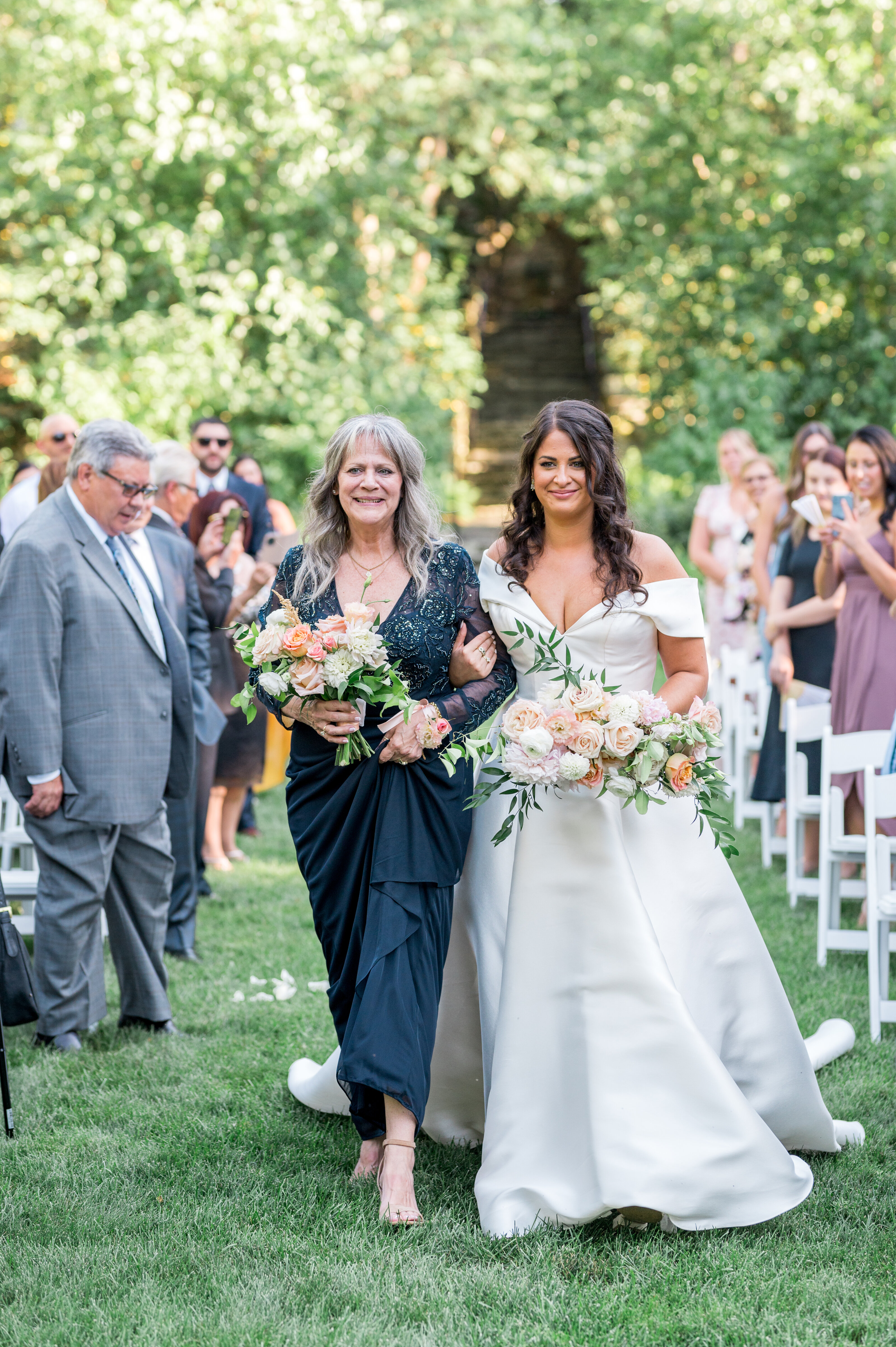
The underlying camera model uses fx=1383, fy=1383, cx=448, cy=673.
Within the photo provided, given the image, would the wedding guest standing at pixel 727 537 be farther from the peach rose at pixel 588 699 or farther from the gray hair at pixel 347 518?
the peach rose at pixel 588 699

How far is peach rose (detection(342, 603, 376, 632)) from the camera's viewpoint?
12.9ft

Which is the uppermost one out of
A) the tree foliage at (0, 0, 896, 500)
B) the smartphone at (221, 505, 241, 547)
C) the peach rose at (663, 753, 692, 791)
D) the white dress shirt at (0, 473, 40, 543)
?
the tree foliage at (0, 0, 896, 500)

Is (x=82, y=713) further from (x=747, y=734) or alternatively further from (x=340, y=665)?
(x=747, y=734)

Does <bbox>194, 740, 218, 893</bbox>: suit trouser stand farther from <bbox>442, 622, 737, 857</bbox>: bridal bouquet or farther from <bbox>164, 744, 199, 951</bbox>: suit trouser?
<bbox>442, 622, 737, 857</bbox>: bridal bouquet

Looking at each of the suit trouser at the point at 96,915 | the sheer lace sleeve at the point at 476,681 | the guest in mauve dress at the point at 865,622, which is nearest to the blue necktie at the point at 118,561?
the suit trouser at the point at 96,915

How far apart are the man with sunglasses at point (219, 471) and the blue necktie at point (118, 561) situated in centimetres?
327

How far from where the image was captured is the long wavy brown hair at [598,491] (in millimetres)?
4168

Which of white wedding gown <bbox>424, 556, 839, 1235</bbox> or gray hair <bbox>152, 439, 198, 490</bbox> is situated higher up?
gray hair <bbox>152, 439, 198, 490</bbox>

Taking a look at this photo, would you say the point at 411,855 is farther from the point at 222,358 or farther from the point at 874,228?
the point at 874,228

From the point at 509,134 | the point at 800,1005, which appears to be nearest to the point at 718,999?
the point at 800,1005

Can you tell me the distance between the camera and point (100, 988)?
18.7 feet

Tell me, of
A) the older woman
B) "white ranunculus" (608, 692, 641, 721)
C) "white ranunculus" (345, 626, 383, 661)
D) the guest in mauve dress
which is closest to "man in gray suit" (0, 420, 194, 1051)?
the older woman

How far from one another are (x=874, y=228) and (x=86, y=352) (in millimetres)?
9512

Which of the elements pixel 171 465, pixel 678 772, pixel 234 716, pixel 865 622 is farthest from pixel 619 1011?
pixel 234 716
